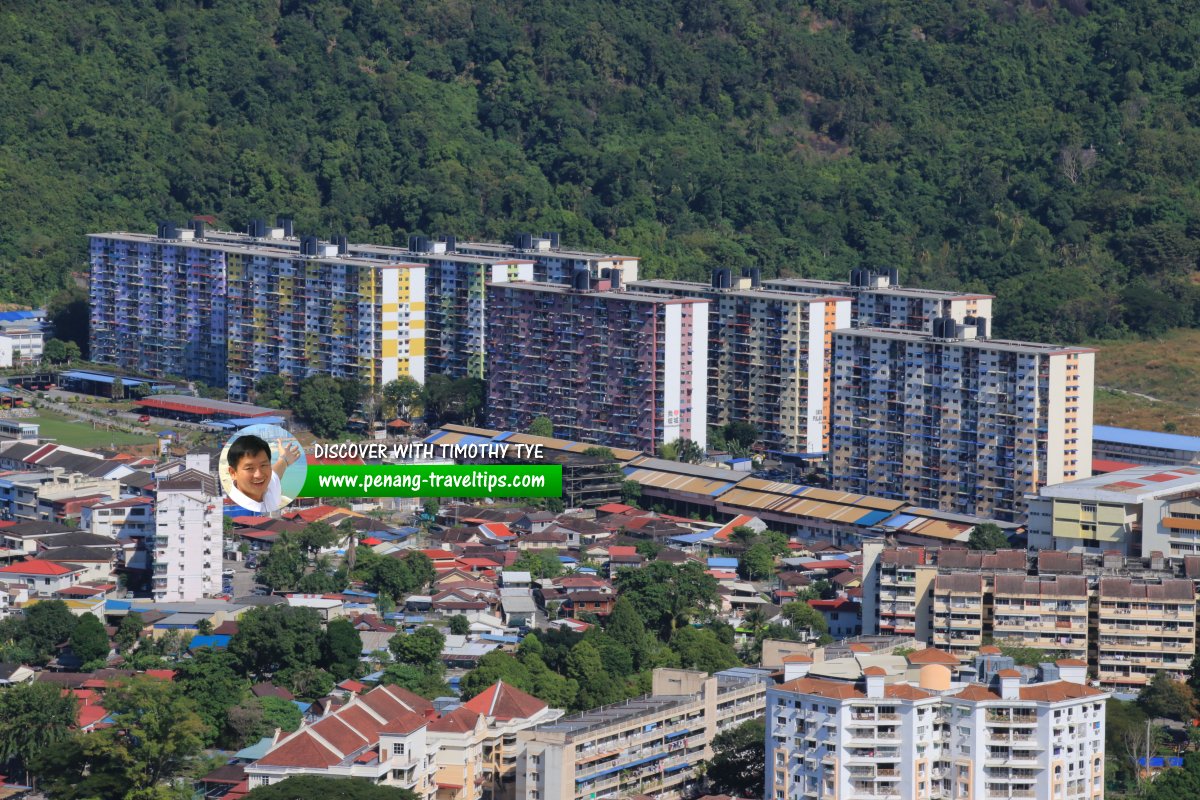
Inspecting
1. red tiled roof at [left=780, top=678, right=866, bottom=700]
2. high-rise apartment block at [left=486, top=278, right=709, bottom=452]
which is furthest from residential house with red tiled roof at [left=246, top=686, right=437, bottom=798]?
high-rise apartment block at [left=486, top=278, right=709, bottom=452]

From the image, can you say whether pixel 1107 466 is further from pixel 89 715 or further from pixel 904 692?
pixel 89 715

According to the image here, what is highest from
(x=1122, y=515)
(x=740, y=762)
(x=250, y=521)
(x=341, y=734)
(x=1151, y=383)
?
(x=1151, y=383)

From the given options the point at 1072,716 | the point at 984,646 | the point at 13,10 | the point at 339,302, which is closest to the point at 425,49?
the point at 13,10

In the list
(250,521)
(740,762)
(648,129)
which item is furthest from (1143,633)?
(648,129)

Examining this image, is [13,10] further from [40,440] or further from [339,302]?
[40,440]

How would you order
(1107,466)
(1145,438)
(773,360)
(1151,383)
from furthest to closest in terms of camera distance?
(1151,383) < (773,360) < (1145,438) < (1107,466)

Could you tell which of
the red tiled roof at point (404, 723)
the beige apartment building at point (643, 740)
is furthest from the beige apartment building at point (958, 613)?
the red tiled roof at point (404, 723)

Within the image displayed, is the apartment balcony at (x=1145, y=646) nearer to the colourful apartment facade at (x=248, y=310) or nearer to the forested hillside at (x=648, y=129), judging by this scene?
the colourful apartment facade at (x=248, y=310)
